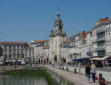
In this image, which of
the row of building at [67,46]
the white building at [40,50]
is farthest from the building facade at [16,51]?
the white building at [40,50]

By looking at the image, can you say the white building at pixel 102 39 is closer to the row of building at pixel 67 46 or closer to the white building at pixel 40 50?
the row of building at pixel 67 46

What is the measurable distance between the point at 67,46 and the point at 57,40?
12555 millimetres

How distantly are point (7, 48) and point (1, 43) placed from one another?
4827 mm

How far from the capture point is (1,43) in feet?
613

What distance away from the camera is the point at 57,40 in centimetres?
13600

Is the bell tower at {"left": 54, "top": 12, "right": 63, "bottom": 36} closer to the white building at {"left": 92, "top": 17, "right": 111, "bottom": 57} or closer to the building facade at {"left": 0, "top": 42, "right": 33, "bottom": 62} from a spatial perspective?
the building facade at {"left": 0, "top": 42, "right": 33, "bottom": 62}

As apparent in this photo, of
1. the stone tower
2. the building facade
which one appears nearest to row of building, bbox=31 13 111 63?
the stone tower

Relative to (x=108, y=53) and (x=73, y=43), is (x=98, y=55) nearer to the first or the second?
(x=108, y=53)

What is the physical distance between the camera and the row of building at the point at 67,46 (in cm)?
7533

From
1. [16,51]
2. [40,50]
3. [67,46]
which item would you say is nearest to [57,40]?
[67,46]

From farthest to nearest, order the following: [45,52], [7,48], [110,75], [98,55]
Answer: [7,48] < [45,52] < [98,55] < [110,75]

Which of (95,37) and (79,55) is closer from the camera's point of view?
(95,37)

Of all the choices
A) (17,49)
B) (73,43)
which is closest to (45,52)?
(17,49)

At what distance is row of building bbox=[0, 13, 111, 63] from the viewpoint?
7533 centimetres
